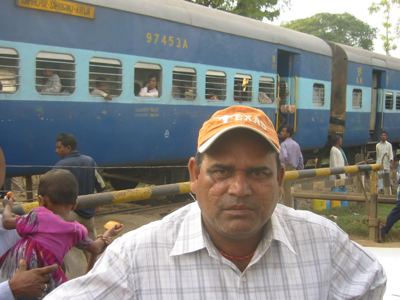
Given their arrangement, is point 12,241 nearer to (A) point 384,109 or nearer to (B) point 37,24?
(B) point 37,24

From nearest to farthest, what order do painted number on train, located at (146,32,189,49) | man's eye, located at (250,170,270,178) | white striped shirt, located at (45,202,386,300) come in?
1. white striped shirt, located at (45,202,386,300)
2. man's eye, located at (250,170,270,178)
3. painted number on train, located at (146,32,189,49)

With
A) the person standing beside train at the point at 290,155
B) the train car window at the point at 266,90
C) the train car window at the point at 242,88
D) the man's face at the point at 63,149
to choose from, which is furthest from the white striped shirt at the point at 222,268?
the train car window at the point at 266,90

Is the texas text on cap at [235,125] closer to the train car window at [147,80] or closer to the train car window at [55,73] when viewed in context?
the train car window at [55,73]

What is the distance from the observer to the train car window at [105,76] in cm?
771

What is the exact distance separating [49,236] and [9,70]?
14.9 ft

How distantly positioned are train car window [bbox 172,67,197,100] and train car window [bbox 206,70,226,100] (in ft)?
1.30

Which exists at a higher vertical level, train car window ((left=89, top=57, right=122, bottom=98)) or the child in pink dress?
train car window ((left=89, top=57, right=122, bottom=98))

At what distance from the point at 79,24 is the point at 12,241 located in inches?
212

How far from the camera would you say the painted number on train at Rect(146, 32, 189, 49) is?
8.63 metres

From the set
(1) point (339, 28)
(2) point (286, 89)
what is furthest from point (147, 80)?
(1) point (339, 28)

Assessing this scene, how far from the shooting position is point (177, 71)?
9125 mm

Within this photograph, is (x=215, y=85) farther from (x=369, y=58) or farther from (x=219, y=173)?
(x=219, y=173)

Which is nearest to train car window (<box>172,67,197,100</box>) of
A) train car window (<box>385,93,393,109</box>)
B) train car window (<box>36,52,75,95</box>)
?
train car window (<box>36,52,75,95</box>)

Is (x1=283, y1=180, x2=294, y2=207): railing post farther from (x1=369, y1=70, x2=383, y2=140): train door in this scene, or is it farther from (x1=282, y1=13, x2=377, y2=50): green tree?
(x1=282, y1=13, x2=377, y2=50): green tree
